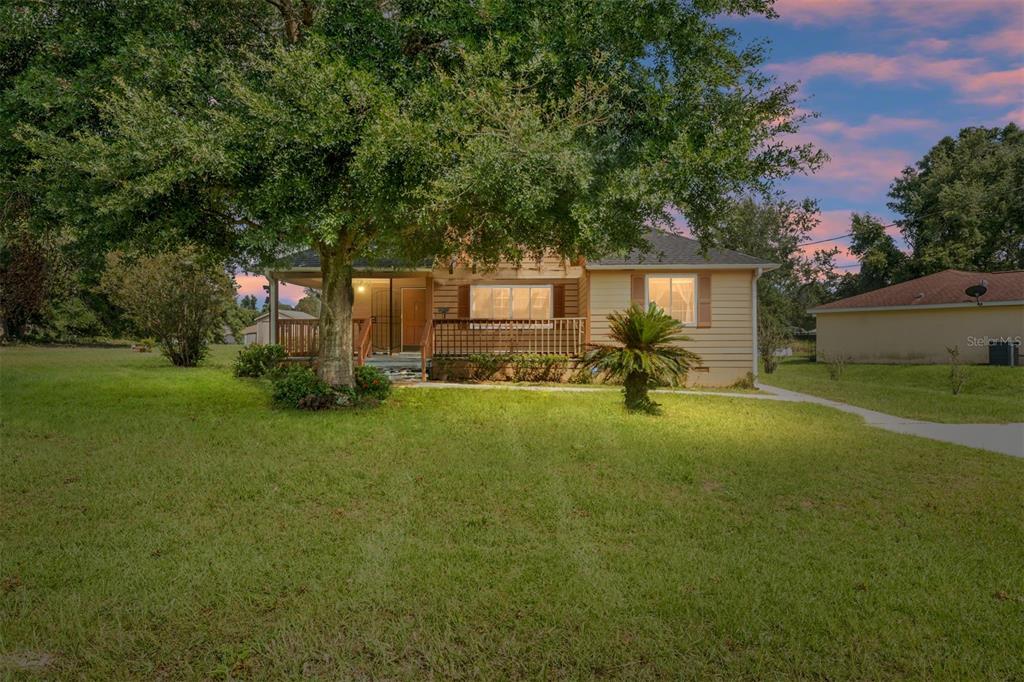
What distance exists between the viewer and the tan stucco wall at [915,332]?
21.3 meters

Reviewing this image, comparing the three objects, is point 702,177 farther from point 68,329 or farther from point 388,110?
point 68,329

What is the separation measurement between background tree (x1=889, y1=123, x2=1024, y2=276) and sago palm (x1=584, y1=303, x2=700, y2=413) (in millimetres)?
27973

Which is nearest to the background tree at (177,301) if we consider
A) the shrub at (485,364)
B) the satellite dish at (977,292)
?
the shrub at (485,364)

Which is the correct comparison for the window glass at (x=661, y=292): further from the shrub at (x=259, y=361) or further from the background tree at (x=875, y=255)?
the background tree at (x=875, y=255)

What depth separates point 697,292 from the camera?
15773 millimetres

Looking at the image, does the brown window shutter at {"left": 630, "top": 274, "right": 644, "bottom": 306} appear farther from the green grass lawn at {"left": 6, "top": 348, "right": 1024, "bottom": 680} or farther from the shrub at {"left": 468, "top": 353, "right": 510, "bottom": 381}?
the green grass lawn at {"left": 6, "top": 348, "right": 1024, "bottom": 680}

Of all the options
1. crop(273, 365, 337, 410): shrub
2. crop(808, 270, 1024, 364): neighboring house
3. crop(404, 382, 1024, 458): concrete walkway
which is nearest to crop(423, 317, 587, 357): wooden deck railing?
crop(404, 382, 1024, 458): concrete walkway

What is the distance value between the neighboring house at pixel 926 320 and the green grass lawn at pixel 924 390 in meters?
1.61

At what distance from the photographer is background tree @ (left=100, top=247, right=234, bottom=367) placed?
16.4 m

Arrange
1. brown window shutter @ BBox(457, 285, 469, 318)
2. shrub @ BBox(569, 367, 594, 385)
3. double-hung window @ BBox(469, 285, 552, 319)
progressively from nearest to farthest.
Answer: shrub @ BBox(569, 367, 594, 385)
brown window shutter @ BBox(457, 285, 469, 318)
double-hung window @ BBox(469, 285, 552, 319)

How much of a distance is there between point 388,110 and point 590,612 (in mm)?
5910

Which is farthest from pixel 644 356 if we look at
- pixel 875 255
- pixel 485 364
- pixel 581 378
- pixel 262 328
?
pixel 262 328

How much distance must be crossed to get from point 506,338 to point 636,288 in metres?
3.69

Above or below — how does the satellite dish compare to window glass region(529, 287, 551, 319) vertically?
above
